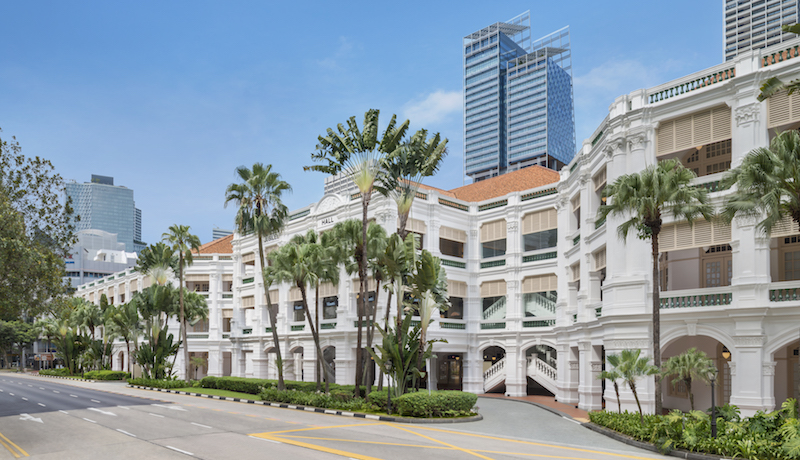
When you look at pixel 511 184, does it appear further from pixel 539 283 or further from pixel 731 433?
pixel 731 433

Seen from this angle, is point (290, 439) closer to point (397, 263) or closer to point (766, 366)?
point (397, 263)

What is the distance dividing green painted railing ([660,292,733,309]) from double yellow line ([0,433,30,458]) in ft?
73.7

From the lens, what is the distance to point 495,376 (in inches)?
1625

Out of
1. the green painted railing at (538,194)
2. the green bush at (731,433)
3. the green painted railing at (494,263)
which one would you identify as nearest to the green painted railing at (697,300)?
the green bush at (731,433)

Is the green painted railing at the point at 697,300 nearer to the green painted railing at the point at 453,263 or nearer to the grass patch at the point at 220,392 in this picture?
the green painted railing at the point at 453,263

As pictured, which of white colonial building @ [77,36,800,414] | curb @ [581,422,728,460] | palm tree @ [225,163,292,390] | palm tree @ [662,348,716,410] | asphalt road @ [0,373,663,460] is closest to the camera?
curb @ [581,422,728,460]

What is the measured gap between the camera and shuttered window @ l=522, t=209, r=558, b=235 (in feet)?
131

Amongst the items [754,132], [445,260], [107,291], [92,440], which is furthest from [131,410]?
[107,291]

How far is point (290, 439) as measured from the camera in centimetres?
1972

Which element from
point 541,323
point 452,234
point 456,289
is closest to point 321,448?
point 541,323

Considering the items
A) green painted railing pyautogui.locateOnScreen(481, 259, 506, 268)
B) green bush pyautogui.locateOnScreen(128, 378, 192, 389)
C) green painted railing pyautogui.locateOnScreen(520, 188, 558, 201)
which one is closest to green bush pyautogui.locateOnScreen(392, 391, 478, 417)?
green painted railing pyautogui.locateOnScreen(481, 259, 506, 268)

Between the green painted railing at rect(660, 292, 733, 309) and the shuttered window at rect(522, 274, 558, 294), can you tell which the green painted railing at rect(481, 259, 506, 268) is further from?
the green painted railing at rect(660, 292, 733, 309)

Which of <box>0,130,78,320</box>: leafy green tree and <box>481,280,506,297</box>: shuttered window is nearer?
<box>0,130,78,320</box>: leafy green tree

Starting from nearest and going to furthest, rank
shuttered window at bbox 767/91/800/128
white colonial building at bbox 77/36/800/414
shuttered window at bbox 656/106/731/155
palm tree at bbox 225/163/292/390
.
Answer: shuttered window at bbox 767/91/800/128, white colonial building at bbox 77/36/800/414, shuttered window at bbox 656/106/731/155, palm tree at bbox 225/163/292/390
